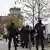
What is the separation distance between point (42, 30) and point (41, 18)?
0.54 feet

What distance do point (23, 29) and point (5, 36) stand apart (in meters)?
0.26

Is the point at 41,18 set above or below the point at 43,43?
above

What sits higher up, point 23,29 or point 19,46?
point 23,29

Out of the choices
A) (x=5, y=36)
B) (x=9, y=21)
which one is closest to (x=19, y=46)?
(x=5, y=36)

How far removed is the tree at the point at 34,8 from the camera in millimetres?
1877

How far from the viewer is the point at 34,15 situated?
1884 millimetres

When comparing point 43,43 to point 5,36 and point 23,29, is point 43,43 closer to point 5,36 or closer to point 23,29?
point 23,29

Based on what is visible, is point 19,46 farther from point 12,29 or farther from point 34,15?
point 34,15

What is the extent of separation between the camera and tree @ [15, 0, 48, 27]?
1.88 metres

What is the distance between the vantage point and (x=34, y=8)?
6.23 feet

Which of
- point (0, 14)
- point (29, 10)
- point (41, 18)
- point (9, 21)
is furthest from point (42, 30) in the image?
point (0, 14)

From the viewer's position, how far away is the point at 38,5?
6.18 feet

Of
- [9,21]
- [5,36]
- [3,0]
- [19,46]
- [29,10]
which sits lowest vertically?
[19,46]

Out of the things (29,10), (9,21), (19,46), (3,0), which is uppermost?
(3,0)
